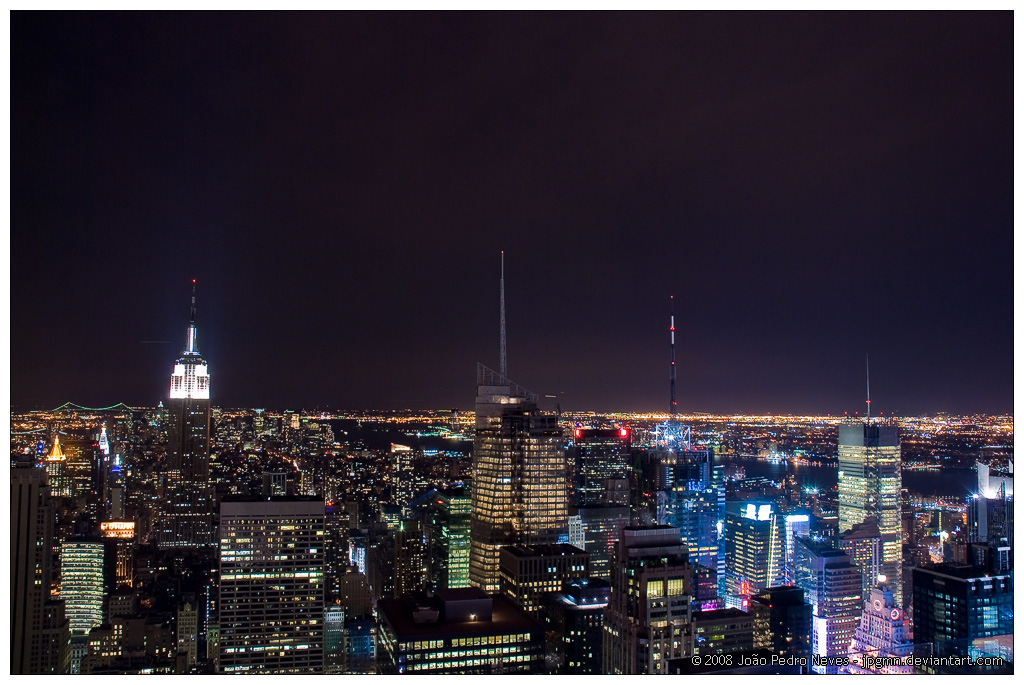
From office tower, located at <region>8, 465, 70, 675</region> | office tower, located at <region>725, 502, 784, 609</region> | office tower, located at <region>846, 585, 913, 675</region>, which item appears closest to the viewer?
office tower, located at <region>846, 585, 913, 675</region>

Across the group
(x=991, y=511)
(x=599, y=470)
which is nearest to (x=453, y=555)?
(x=599, y=470)

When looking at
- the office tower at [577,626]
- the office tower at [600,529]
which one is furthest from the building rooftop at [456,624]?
the office tower at [600,529]

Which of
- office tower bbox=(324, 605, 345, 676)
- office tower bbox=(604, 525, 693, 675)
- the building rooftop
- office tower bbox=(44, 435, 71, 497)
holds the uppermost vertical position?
office tower bbox=(44, 435, 71, 497)

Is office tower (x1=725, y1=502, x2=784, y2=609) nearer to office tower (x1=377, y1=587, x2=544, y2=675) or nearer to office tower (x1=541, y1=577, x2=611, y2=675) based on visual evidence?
office tower (x1=541, y1=577, x2=611, y2=675)

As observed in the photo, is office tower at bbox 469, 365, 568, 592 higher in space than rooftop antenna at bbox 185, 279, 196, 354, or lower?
lower

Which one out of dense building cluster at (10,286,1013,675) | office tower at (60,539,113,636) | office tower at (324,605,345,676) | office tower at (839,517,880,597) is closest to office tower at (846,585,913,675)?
dense building cluster at (10,286,1013,675)

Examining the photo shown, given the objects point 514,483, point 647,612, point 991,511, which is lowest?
point 647,612

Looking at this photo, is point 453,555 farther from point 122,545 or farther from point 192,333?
point 192,333
